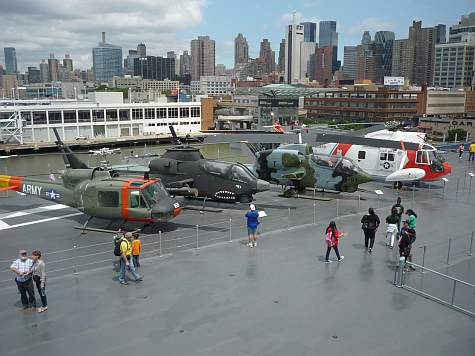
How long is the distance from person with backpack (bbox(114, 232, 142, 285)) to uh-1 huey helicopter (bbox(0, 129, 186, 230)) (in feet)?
13.0

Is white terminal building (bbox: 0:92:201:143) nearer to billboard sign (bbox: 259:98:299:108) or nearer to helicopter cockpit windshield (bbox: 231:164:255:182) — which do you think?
billboard sign (bbox: 259:98:299:108)

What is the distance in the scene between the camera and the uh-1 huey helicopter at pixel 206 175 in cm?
1847

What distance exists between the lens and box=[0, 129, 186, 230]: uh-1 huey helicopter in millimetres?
15492

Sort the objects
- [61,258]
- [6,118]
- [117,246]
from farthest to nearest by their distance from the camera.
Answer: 1. [6,118]
2. [61,258]
3. [117,246]

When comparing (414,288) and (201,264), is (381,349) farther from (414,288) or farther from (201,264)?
(201,264)

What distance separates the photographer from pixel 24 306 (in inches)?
394

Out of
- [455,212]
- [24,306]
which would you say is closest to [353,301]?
[24,306]

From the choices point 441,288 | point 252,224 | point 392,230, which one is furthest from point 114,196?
point 441,288

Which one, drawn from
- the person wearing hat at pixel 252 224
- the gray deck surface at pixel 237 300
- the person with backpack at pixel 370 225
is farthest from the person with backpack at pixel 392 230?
the person wearing hat at pixel 252 224

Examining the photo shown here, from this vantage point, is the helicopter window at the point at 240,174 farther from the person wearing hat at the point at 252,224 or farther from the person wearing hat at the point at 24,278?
the person wearing hat at the point at 24,278

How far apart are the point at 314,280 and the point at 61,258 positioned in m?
7.75

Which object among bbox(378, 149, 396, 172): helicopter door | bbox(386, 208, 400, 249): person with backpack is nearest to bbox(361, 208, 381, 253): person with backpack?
bbox(386, 208, 400, 249): person with backpack

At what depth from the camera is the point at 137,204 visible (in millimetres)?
15531

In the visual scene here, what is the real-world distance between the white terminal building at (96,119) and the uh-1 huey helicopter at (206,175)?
2437 inches
